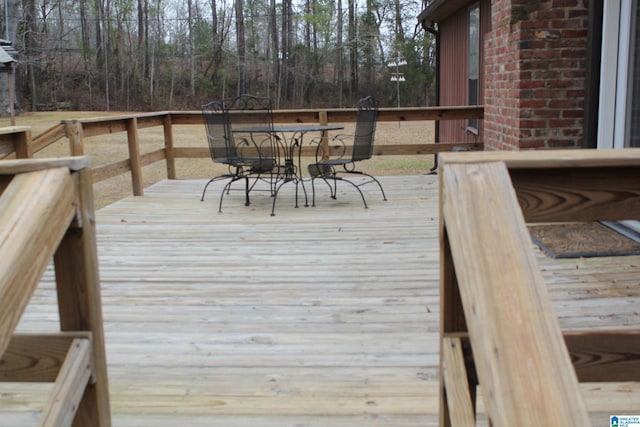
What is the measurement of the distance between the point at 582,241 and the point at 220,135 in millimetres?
3238

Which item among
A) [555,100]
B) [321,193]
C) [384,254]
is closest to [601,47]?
[555,100]

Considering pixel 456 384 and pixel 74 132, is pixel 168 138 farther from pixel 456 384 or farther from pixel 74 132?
pixel 456 384

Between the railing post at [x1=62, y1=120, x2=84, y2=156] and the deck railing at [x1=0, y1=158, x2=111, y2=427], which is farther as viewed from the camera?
the railing post at [x1=62, y1=120, x2=84, y2=156]

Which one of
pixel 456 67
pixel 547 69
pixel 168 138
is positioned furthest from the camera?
pixel 456 67

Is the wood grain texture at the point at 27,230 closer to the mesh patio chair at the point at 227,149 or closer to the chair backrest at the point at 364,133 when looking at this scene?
the mesh patio chair at the point at 227,149

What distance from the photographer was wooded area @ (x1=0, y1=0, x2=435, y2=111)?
24781mm

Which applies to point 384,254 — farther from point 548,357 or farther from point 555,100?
point 548,357

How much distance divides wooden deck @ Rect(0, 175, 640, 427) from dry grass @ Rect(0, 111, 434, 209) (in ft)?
19.6

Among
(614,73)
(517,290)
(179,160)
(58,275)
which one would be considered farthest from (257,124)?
(179,160)

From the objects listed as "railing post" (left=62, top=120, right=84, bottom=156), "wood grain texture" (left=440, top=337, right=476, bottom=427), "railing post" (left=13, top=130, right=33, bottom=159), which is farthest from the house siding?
"wood grain texture" (left=440, top=337, right=476, bottom=427)

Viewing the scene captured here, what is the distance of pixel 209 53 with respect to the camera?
85.0ft

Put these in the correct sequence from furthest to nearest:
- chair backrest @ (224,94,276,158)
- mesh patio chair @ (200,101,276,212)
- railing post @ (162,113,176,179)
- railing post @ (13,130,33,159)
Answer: railing post @ (162,113,176,179) < chair backrest @ (224,94,276,158) < mesh patio chair @ (200,101,276,212) < railing post @ (13,130,33,159)

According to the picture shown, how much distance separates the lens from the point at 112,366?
106 inches

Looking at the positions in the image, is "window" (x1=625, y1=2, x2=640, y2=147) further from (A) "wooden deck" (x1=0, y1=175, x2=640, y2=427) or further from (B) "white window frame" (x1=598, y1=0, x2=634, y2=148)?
(A) "wooden deck" (x1=0, y1=175, x2=640, y2=427)
